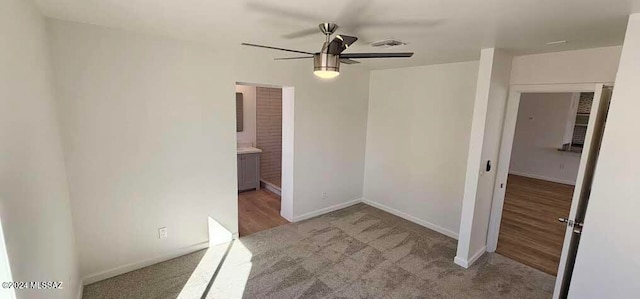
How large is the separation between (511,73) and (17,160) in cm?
415

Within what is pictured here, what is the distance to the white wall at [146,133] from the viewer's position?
241 centimetres

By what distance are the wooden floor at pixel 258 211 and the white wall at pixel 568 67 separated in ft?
11.7

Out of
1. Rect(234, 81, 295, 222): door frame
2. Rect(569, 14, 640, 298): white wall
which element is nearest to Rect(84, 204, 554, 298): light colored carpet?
Rect(234, 81, 295, 222): door frame

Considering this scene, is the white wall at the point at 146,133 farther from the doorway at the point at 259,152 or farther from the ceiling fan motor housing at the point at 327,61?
the ceiling fan motor housing at the point at 327,61

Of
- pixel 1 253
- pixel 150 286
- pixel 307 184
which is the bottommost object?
pixel 150 286

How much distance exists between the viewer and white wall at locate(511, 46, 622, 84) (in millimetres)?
2541

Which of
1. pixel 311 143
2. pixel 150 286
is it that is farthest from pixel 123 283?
pixel 311 143

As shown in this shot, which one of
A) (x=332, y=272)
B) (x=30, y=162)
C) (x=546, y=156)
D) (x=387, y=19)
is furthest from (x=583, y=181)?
(x=546, y=156)

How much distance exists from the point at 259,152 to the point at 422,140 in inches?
120

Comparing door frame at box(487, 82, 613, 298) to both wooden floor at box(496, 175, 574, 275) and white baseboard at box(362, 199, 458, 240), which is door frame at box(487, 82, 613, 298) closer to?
wooden floor at box(496, 175, 574, 275)

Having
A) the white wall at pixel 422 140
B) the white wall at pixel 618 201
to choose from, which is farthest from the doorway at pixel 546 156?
the white wall at pixel 618 201

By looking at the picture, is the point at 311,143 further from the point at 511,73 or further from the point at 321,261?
the point at 511,73

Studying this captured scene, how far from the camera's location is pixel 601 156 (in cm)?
180

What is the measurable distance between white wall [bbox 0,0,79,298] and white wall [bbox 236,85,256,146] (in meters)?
3.44
